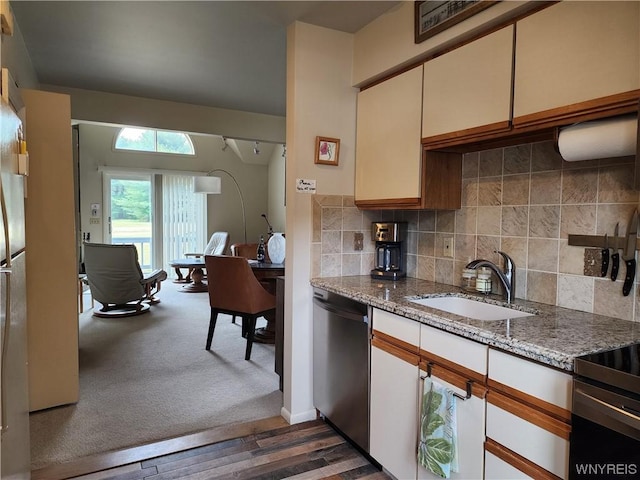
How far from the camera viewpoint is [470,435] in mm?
1486

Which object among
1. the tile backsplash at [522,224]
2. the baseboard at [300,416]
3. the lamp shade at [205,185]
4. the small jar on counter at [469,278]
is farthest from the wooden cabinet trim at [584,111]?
the lamp shade at [205,185]

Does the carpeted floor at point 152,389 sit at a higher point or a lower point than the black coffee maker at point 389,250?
lower

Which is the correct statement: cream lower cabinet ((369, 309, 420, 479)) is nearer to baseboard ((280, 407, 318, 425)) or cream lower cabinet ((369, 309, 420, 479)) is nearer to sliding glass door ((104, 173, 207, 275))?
baseboard ((280, 407, 318, 425))

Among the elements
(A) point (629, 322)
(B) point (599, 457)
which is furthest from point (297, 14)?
(B) point (599, 457)

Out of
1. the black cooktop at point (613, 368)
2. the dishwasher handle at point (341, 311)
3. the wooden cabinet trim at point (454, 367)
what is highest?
the black cooktop at point (613, 368)

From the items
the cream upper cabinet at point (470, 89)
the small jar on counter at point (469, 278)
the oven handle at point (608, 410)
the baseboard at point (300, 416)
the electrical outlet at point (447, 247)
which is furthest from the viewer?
the baseboard at point (300, 416)

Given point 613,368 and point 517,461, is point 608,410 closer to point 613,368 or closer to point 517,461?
point 613,368

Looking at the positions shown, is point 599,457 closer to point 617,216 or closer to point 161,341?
point 617,216

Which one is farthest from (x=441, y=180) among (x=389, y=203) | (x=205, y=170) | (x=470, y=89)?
(x=205, y=170)

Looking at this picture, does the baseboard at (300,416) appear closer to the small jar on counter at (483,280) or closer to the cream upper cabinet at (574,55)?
the small jar on counter at (483,280)

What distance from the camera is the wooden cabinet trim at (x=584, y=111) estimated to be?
1.32 metres

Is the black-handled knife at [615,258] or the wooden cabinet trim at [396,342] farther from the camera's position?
the wooden cabinet trim at [396,342]

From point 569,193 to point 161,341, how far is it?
3792 millimetres

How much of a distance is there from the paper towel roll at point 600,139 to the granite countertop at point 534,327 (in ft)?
1.98
